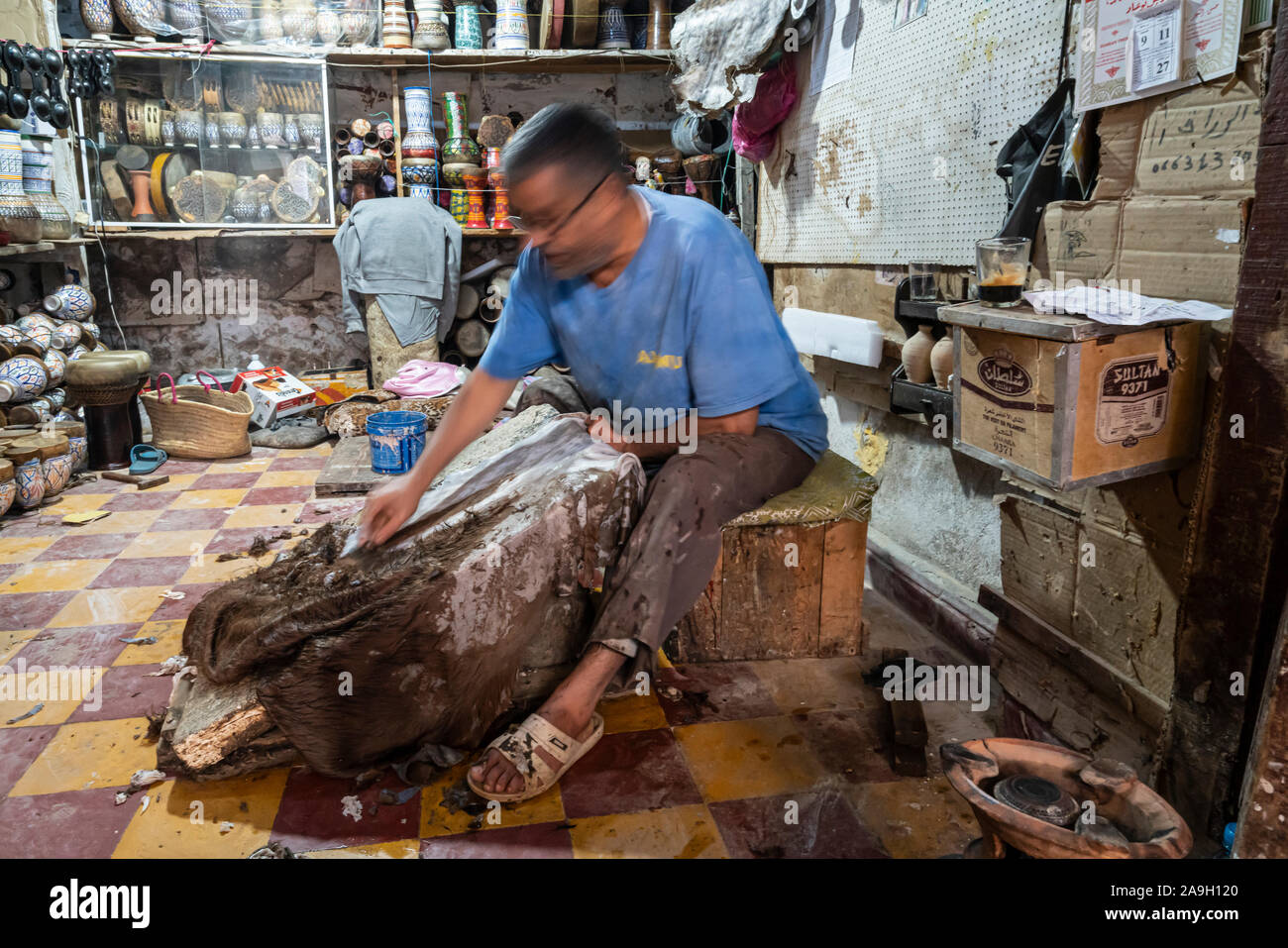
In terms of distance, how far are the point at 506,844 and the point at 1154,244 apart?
173 cm

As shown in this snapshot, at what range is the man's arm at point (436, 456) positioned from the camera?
2.02 m

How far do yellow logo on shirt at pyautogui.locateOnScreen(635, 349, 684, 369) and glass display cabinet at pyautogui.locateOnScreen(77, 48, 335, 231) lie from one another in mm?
4595

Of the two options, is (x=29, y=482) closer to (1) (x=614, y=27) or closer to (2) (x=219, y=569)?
(2) (x=219, y=569)

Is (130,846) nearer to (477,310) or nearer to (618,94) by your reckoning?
(477,310)

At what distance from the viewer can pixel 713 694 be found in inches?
89.7

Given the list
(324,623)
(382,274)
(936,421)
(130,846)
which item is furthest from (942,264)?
(382,274)

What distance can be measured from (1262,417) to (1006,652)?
0.95m

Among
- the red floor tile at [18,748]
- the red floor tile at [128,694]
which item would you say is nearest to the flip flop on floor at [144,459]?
the red floor tile at [128,694]

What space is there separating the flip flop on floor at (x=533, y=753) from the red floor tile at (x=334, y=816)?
0.52 feet

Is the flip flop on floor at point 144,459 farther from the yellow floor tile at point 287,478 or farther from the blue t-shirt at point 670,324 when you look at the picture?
the blue t-shirt at point 670,324

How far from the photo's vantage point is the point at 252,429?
17.4 ft

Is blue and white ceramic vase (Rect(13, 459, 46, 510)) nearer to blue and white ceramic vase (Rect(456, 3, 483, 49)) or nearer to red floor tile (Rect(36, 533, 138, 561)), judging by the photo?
red floor tile (Rect(36, 533, 138, 561))

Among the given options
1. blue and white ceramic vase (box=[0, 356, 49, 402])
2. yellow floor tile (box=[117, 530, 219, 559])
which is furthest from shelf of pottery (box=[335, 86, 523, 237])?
yellow floor tile (box=[117, 530, 219, 559])

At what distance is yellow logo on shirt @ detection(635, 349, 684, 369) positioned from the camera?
7.09 ft
